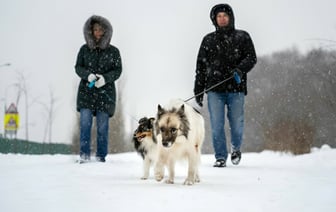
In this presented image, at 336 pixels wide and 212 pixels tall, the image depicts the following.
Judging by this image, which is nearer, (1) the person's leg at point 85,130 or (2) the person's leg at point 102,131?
(1) the person's leg at point 85,130

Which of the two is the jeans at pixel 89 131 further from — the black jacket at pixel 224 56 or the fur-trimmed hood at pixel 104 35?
the black jacket at pixel 224 56

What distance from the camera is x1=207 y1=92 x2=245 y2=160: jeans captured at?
8.33 metres

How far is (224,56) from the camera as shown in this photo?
335 inches

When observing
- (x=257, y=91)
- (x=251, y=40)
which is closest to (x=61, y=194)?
(x=251, y=40)

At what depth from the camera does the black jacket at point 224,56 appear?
837 centimetres

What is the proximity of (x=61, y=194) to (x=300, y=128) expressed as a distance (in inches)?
506

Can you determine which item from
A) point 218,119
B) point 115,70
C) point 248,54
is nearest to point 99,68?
point 115,70

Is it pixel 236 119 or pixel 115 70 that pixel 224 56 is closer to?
pixel 236 119

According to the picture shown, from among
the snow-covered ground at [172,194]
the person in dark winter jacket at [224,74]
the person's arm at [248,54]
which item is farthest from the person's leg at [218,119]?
the snow-covered ground at [172,194]

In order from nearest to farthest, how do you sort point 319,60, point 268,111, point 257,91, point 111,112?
point 111,112
point 319,60
point 268,111
point 257,91

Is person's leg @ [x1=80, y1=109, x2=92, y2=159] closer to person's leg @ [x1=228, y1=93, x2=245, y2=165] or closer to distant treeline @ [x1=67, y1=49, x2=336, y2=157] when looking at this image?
person's leg @ [x1=228, y1=93, x2=245, y2=165]

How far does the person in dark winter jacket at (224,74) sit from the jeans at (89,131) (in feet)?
6.86

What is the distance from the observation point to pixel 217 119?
8406mm

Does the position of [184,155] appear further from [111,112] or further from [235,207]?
[111,112]
